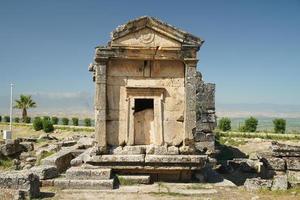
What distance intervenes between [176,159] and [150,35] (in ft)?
11.0

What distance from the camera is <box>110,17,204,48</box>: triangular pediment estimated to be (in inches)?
424

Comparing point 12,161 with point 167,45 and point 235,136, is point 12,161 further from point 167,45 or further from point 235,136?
point 235,136

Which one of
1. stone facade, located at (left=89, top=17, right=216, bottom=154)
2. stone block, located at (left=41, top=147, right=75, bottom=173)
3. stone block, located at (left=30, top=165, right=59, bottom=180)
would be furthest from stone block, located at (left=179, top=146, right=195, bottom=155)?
stone block, located at (left=41, top=147, right=75, bottom=173)

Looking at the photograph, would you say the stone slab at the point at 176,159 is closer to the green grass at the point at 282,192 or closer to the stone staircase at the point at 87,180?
the stone staircase at the point at 87,180

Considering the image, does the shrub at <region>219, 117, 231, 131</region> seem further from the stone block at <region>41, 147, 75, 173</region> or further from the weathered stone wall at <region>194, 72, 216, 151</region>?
the stone block at <region>41, 147, 75, 173</region>

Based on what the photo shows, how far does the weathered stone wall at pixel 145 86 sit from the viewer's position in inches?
432

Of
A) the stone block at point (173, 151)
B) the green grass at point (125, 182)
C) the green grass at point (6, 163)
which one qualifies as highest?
the stone block at point (173, 151)

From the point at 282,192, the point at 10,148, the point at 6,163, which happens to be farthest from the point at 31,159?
the point at 282,192

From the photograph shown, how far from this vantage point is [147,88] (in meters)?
11.0

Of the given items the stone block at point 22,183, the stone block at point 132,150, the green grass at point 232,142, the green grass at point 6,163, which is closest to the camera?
the stone block at point 22,183

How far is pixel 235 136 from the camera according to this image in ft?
94.7

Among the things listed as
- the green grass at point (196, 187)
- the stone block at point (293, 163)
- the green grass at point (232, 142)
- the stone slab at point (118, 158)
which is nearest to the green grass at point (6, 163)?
the stone slab at point (118, 158)

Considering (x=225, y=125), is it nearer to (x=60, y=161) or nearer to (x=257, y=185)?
(x=60, y=161)

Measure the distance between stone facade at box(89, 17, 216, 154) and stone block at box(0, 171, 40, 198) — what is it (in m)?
2.32
